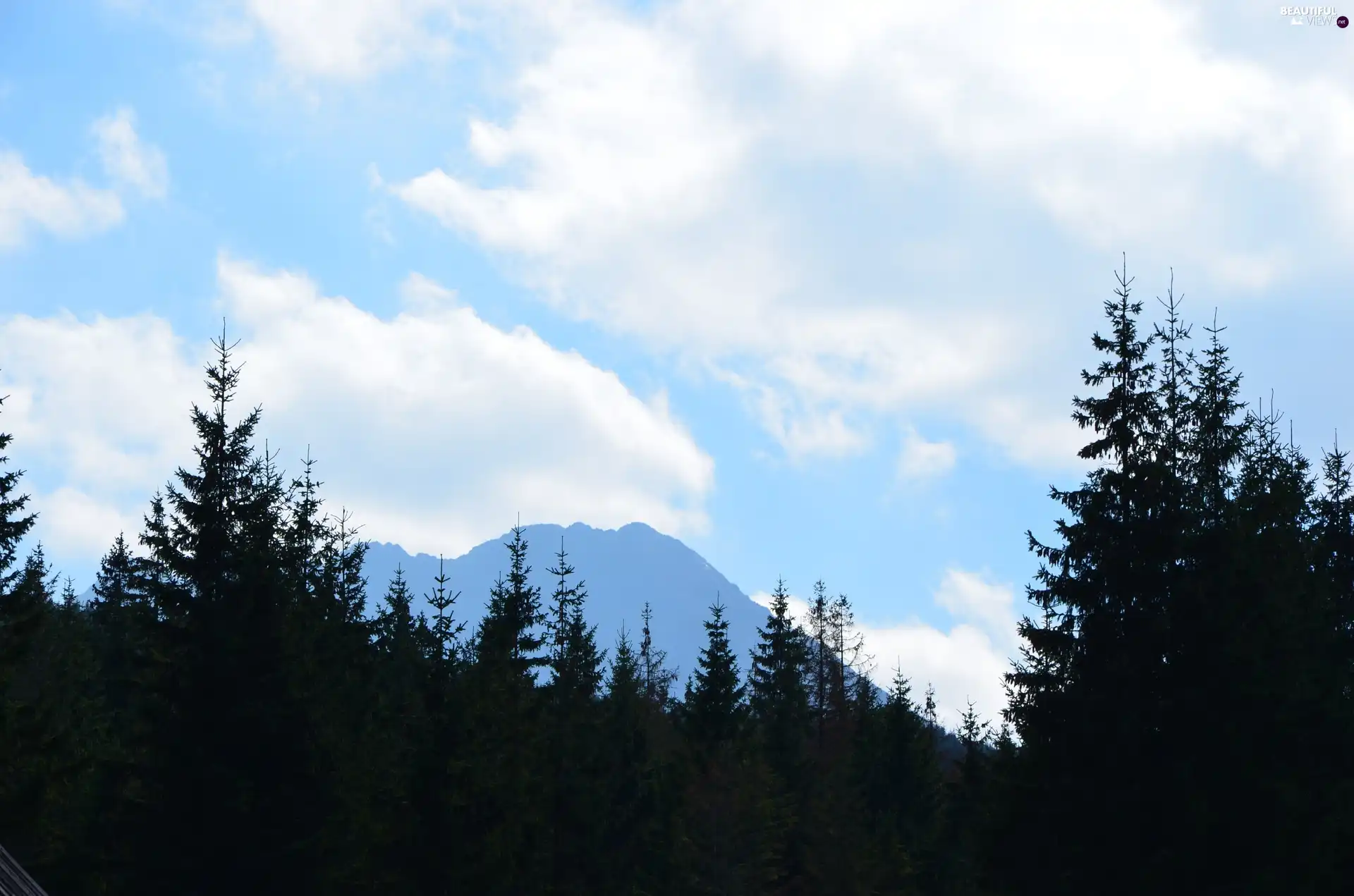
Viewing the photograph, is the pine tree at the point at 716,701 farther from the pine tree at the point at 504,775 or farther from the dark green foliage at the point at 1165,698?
the dark green foliage at the point at 1165,698

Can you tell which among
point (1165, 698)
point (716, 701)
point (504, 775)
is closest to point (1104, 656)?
point (1165, 698)

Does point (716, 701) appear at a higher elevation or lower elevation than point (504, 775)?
higher

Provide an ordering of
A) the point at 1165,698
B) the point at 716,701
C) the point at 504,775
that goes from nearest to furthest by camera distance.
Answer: the point at 1165,698 → the point at 504,775 → the point at 716,701

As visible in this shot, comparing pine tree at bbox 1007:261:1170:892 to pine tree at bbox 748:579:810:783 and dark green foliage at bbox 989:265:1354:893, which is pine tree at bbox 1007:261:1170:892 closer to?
dark green foliage at bbox 989:265:1354:893

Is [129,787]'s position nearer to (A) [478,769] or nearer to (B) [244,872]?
(B) [244,872]

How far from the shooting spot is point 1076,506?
27781mm

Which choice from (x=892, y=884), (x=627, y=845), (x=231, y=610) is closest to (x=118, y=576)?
(x=627, y=845)

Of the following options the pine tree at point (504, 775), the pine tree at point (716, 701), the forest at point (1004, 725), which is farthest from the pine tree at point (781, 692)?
the forest at point (1004, 725)

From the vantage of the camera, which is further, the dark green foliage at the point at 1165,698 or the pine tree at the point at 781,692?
the pine tree at the point at 781,692

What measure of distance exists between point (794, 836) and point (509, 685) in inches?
885

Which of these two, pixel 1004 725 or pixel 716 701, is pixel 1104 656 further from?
pixel 716 701

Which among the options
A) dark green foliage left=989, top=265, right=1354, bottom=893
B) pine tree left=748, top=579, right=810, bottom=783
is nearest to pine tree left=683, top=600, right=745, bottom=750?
pine tree left=748, top=579, right=810, bottom=783

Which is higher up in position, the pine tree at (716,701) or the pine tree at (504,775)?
the pine tree at (716,701)

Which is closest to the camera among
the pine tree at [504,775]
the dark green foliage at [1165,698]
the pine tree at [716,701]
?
the dark green foliage at [1165,698]
